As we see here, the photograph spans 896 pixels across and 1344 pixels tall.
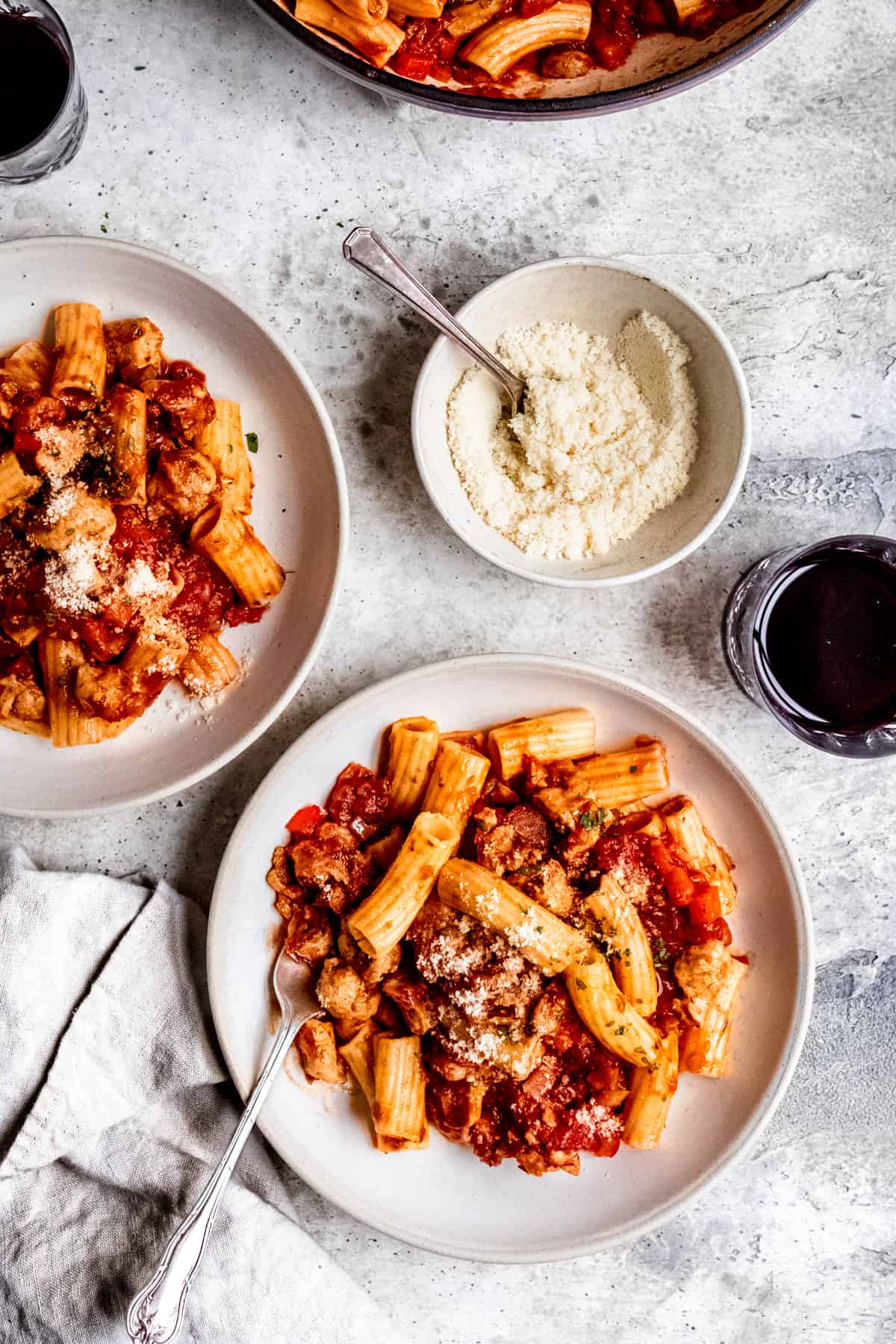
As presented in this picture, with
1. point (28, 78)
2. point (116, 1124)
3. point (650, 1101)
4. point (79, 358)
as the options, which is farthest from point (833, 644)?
point (28, 78)

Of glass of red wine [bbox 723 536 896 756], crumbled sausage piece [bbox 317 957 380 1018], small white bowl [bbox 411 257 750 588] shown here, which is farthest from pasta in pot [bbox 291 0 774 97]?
crumbled sausage piece [bbox 317 957 380 1018]

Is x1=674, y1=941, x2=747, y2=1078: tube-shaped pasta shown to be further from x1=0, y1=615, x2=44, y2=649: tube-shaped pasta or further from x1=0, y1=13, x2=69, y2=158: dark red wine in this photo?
x1=0, y1=13, x2=69, y2=158: dark red wine

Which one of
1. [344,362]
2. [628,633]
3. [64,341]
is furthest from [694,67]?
[64,341]

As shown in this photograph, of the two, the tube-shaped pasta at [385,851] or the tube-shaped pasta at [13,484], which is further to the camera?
the tube-shaped pasta at [385,851]

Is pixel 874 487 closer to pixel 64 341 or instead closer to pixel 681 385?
pixel 681 385

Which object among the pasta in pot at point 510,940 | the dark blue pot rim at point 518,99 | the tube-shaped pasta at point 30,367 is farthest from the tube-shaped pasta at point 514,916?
the dark blue pot rim at point 518,99

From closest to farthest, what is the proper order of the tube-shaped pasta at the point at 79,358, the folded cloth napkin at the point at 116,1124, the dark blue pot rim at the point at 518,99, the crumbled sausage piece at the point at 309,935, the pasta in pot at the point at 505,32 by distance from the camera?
the dark blue pot rim at the point at 518,99
the pasta in pot at the point at 505,32
the tube-shaped pasta at the point at 79,358
the crumbled sausage piece at the point at 309,935
the folded cloth napkin at the point at 116,1124

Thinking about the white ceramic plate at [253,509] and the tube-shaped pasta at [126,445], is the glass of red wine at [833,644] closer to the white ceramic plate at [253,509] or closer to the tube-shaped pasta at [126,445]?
the white ceramic plate at [253,509]
